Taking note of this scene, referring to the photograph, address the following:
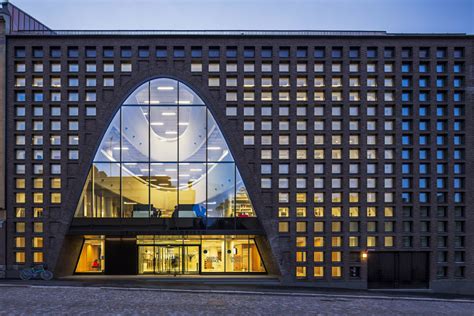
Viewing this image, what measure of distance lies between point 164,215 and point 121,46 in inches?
524

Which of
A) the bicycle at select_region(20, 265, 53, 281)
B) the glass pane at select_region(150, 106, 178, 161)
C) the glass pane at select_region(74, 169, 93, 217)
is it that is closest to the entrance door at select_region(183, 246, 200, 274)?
the glass pane at select_region(150, 106, 178, 161)

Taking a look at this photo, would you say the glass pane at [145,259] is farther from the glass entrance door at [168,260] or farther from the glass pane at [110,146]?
the glass pane at [110,146]

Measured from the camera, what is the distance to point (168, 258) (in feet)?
106

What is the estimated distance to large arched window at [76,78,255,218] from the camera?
101ft

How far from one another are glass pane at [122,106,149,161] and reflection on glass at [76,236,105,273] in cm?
730

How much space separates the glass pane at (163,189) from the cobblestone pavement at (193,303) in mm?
7869

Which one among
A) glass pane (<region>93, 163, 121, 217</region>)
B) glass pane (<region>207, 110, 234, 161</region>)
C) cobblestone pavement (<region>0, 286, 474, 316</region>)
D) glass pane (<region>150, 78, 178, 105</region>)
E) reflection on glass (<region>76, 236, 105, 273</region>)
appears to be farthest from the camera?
reflection on glass (<region>76, 236, 105, 273</region>)

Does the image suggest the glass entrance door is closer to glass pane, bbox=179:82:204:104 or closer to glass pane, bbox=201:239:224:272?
glass pane, bbox=201:239:224:272

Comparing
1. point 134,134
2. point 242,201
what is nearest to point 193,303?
point 242,201

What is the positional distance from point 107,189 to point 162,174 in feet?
14.1

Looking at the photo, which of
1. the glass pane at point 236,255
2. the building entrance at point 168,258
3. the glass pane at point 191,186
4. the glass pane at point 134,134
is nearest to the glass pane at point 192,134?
the glass pane at point 191,186

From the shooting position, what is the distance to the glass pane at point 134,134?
30844 mm

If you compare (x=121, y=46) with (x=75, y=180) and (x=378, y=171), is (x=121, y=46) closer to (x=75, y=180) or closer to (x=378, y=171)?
(x=75, y=180)

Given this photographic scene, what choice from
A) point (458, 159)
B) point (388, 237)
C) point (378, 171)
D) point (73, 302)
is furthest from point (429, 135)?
point (73, 302)
